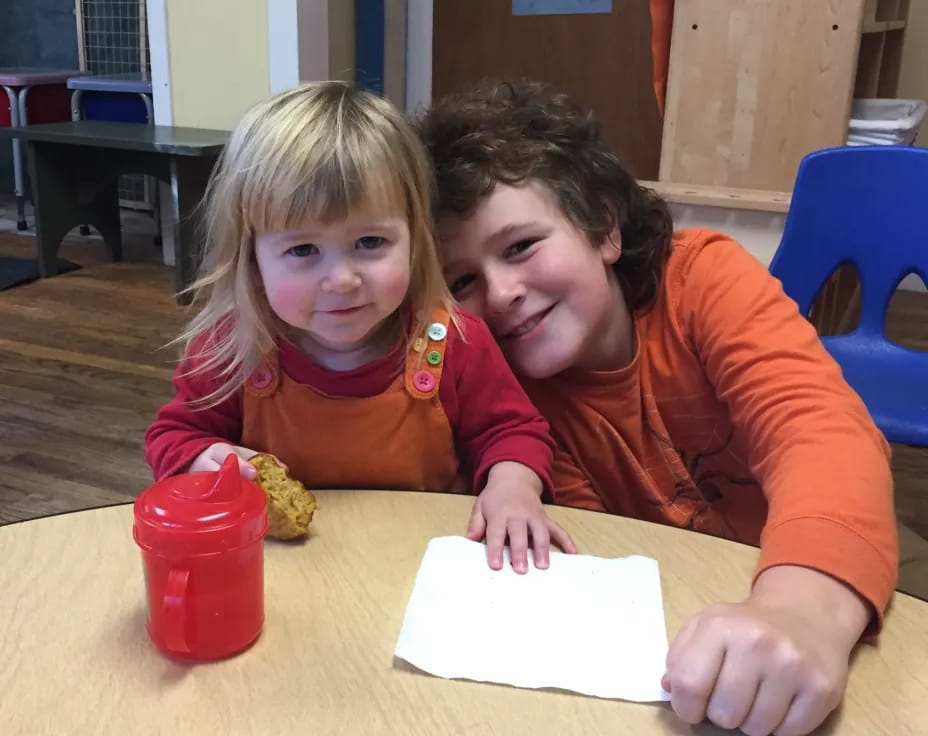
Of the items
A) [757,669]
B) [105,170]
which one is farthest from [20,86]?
[757,669]

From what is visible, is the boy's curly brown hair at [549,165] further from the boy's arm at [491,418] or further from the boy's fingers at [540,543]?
the boy's fingers at [540,543]

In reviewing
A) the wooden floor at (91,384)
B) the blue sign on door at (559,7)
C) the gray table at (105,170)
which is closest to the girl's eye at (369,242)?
the wooden floor at (91,384)

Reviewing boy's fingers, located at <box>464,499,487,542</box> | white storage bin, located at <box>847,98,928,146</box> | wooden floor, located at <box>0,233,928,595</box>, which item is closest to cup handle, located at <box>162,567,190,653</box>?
boy's fingers, located at <box>464,499,487,542</box>

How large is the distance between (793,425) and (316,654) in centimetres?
42

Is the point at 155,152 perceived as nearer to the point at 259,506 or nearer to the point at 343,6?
the point at 343,6

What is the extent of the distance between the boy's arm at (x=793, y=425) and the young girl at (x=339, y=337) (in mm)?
183

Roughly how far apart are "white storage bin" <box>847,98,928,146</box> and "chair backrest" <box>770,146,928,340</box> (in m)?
0.45

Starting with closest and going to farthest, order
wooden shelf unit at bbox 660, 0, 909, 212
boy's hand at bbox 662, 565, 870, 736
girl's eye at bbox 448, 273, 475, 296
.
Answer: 1. boy's hand at bbox 662, 565, 870, 736
2. girl's eye at bbox 448, 273, 475, 296
3. wooden shelf unit at bbox 660, 0, 909, 212

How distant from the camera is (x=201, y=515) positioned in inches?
20.8

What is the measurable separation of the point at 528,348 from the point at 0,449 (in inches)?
67.6

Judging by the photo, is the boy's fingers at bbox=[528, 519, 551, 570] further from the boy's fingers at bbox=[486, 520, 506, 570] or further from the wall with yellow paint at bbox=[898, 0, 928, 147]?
the wall with yellow paint at bbox=[898, 0, 928, 147]

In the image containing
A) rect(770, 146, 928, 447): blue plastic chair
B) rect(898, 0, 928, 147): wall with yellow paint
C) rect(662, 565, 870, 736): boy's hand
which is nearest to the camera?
rect(662, 565, 870, 736): boy's hand

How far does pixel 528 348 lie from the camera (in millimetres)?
943

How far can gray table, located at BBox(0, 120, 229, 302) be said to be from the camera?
3.09 m
